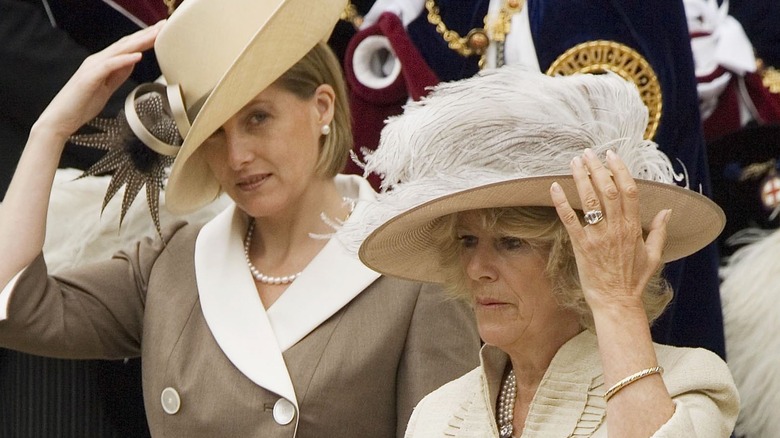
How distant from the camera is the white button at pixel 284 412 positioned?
2879mm

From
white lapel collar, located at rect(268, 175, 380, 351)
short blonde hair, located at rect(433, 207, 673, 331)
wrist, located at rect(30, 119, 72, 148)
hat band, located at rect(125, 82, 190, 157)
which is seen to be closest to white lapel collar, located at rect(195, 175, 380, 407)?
white lapel collar, located at rect(268, 175, 380, 351)

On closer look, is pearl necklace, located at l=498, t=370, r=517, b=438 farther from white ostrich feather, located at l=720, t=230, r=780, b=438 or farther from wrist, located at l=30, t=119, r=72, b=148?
wrist, located at l=30, t=119, r=72, b=148

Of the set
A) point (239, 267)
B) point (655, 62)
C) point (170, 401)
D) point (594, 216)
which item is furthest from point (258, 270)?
point (594, 216)

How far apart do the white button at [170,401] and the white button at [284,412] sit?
230 millimetres

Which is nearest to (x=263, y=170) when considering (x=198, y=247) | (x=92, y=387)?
(x=198, y=247)

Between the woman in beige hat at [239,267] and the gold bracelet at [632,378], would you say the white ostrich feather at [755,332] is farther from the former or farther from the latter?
the gold bracelet at [632,378]

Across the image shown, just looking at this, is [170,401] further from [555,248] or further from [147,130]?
[555,248]

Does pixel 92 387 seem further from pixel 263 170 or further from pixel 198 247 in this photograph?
pixel 263 170

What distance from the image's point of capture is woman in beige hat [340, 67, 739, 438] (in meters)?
2.10

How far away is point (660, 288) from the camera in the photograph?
2.39 metres

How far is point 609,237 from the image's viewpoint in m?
2.08

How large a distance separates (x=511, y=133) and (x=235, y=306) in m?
0.98

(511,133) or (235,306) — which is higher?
(511,133)

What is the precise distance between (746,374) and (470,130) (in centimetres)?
119
